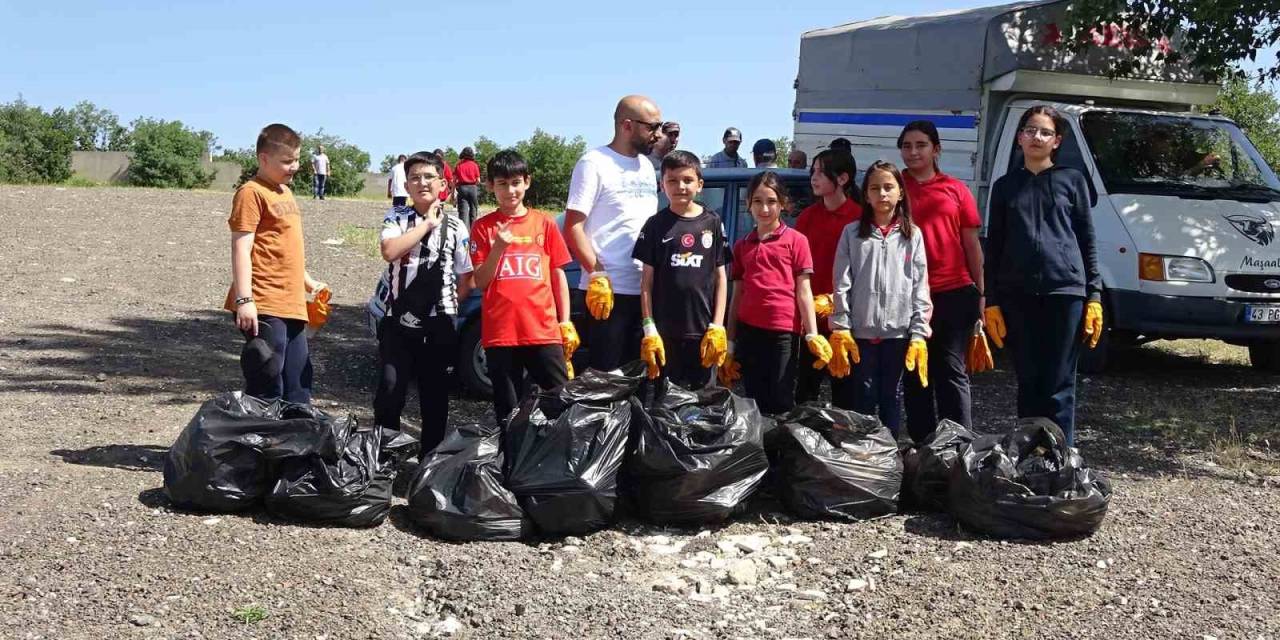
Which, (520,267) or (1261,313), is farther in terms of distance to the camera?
(1261,313)

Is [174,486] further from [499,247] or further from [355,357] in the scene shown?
[355,357]

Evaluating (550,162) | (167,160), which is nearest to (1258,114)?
(550,162)

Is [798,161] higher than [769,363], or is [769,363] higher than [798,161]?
[798,161]

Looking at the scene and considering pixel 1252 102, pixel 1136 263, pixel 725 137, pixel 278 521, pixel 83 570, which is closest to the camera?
pixel 83 570

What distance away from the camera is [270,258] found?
5160 millimetres

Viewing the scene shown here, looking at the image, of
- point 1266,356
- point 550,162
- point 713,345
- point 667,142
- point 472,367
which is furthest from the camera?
point 550,162

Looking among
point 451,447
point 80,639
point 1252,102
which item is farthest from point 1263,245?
point 1252,102

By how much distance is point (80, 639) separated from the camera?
11.9 ft

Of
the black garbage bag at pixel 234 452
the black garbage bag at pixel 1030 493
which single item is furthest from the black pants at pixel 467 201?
the black garbage bag at pixel 1030 493

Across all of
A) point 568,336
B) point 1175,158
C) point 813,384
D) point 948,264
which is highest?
point 1175,158

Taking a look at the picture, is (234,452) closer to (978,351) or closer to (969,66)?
(978,351)

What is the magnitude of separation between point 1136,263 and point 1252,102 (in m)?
14.4

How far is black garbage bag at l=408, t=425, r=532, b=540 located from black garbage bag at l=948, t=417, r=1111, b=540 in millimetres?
1775

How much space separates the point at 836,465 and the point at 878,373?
67 cm
